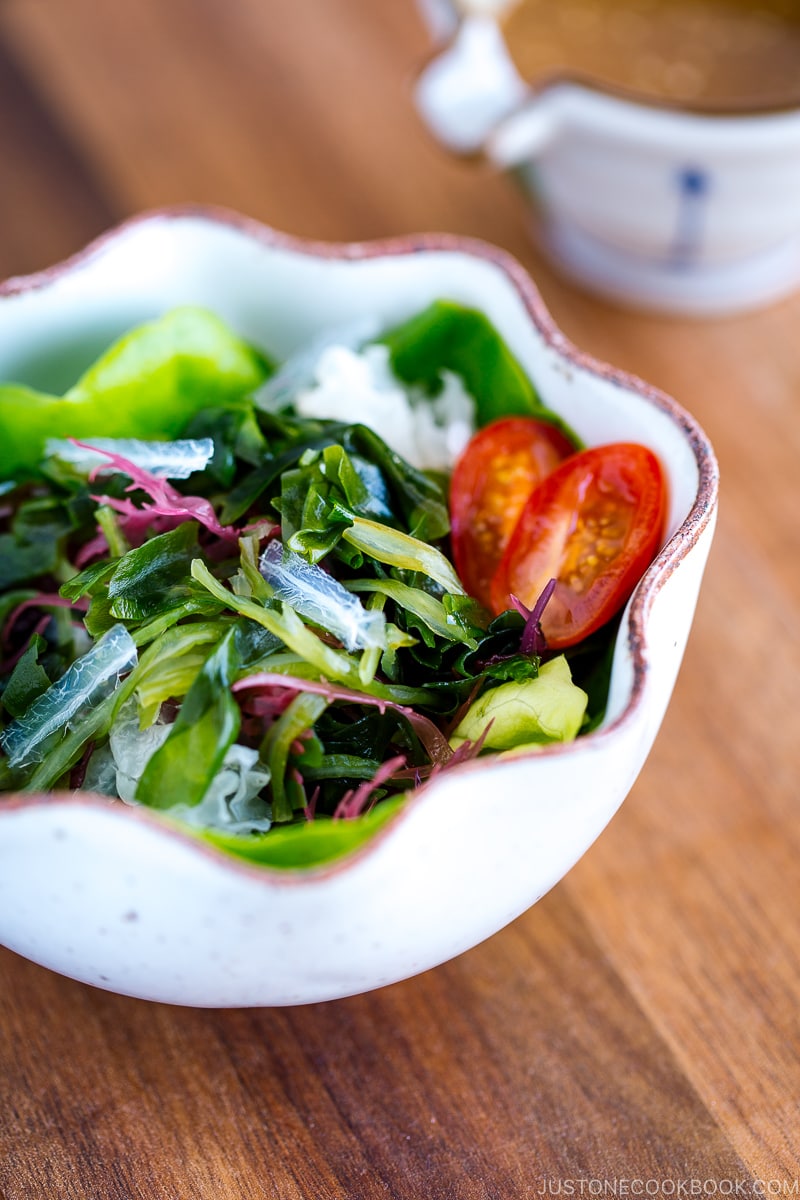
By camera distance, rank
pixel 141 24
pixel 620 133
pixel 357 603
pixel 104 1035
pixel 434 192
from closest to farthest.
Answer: pixel 357 603 → pixel 104 1035 → pixel 620 133 → pixel 434 192 → pixel 141 24

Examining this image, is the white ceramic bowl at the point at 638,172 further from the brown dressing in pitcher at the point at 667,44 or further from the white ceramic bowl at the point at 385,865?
the white ceramic bowl at the point at 385,865

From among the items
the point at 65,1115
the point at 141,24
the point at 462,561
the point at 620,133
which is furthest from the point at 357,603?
the point at 141,24

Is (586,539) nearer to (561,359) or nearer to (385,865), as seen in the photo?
(561,359)

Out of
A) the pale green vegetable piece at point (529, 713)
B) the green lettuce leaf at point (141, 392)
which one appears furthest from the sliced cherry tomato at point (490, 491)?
the green lettuce leaf at point (141, 392)

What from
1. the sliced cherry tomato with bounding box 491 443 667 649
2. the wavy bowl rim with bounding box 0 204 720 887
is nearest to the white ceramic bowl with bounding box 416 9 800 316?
the wavy bowl rim with bounding box 0 204 720 887

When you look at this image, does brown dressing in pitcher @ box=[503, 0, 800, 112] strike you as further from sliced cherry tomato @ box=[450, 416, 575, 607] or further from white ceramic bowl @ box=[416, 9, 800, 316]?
sliced cherry tomato @ box=[450, 416, 575, 607]

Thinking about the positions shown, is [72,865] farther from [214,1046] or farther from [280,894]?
[214,1046]

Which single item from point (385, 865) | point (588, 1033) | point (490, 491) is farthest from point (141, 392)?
point (588, 1033)
